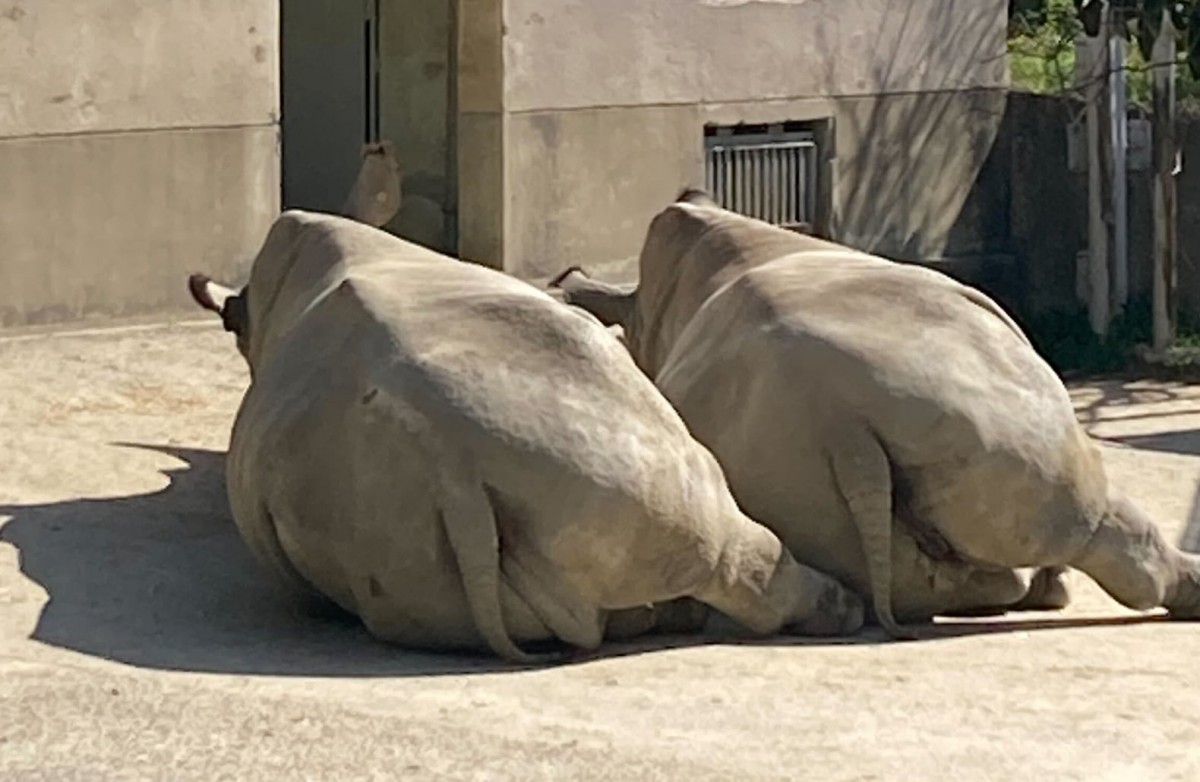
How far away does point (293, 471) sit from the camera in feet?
23.2

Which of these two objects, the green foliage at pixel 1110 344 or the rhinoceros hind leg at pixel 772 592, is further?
the green foliage at pixel 1110 344

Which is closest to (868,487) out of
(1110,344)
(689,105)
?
(689,105)

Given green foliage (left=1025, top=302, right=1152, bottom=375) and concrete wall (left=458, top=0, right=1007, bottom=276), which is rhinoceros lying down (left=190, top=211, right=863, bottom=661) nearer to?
concrete wall (left=458, top=0, right=1007, bottom=276)

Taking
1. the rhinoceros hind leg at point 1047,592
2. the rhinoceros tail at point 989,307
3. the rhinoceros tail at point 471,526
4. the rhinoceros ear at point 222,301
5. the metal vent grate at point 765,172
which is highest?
the metal vent grate at point 765,172

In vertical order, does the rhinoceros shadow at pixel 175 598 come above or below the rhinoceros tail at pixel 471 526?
below

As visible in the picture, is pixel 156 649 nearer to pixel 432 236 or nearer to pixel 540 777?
pixel 540 777

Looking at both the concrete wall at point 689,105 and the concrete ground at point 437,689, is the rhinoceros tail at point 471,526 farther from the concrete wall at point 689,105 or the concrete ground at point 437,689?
the concrete wall at point 689,105

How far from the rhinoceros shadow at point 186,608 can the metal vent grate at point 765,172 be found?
5.64 meters

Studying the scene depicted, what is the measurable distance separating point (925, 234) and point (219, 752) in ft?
33.1

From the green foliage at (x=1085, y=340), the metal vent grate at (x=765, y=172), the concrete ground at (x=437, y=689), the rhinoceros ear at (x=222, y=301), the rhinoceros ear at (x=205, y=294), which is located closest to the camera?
the concrete ground at (x=437, y=689)

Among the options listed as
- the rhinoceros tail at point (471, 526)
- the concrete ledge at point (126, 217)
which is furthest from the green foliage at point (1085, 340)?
the rhinoceros tail at point (471, 526)

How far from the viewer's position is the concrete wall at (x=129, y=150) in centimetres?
1127

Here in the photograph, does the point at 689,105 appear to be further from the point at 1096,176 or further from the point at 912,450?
the point at 912,450

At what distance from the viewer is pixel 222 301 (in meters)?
10.6
